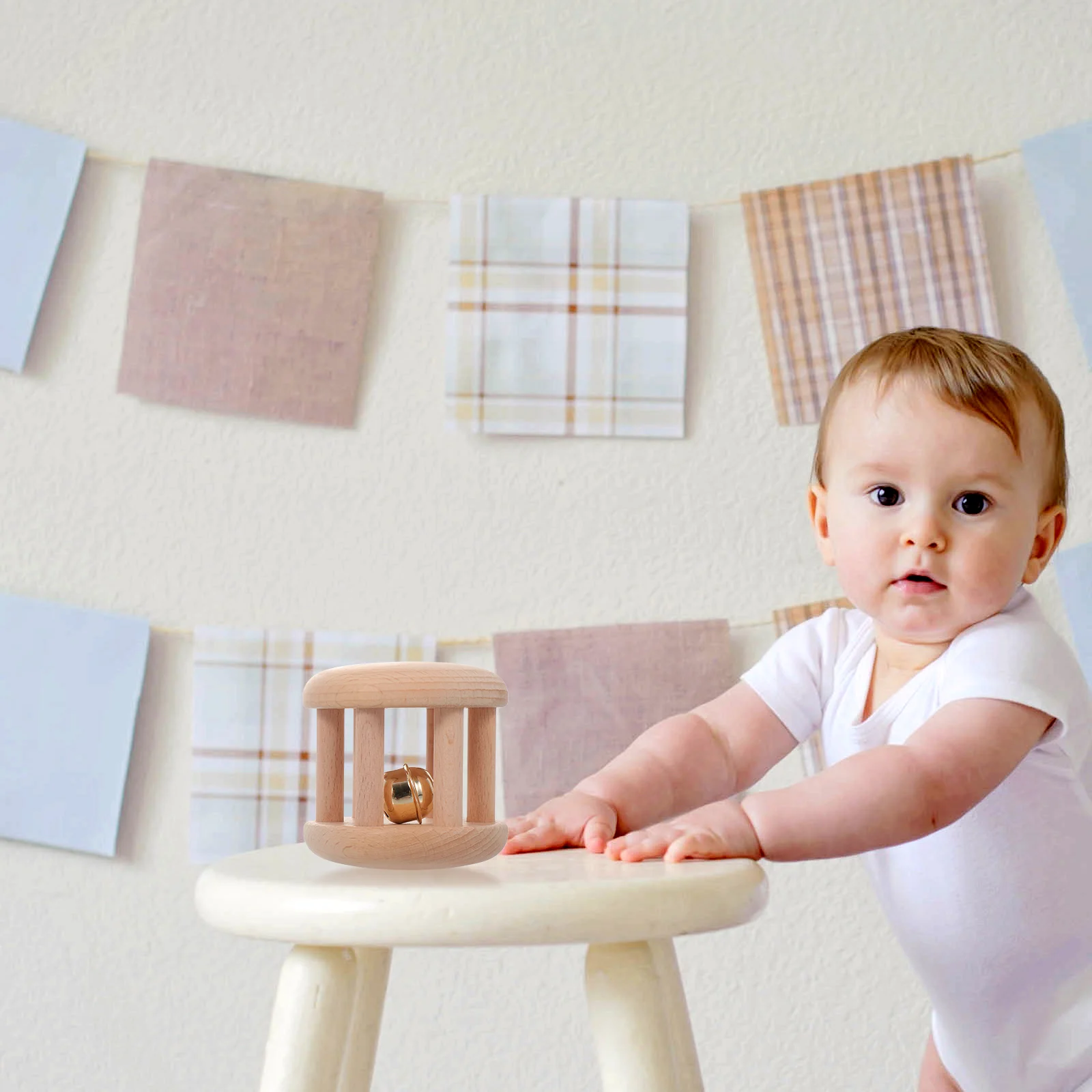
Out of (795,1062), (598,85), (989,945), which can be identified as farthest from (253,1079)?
(598,85)

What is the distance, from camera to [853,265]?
1112 mm

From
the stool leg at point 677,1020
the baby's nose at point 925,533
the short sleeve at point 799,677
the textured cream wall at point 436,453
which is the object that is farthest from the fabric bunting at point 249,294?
the stool leg at point 677,1020

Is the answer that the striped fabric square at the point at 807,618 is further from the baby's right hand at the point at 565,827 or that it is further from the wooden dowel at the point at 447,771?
the wooden dowel at the point at 447,771

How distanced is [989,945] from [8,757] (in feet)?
2.74

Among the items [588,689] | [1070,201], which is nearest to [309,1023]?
[588,689]

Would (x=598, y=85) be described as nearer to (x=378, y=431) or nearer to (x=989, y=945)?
(x=378, y=431)

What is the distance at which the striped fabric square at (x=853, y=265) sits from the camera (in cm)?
110

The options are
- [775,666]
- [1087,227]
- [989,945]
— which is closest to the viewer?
[989,945]

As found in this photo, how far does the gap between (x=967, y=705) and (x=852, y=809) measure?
0.10 m

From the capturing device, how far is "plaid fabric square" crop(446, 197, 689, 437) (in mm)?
1119

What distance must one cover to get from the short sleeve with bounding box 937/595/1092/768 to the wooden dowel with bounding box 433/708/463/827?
0.89ft

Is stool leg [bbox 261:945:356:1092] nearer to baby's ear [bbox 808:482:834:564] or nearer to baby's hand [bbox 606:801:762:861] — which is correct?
baby's hand [bbox 606:801:762:861]

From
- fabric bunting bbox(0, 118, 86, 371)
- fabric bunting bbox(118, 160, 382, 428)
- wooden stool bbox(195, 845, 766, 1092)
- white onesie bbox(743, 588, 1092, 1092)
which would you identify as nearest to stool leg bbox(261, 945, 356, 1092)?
wooden stool bbox(195, 845, 766, 1092)

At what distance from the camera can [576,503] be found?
1133 mm
